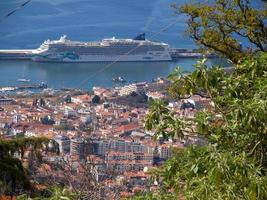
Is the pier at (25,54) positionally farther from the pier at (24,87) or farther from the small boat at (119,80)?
the pier at (24,87)

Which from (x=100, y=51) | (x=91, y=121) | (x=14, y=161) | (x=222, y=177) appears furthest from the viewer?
(x=100, y=51)

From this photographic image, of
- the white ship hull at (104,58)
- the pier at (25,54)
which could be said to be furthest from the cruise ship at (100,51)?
the pier at (25,54)

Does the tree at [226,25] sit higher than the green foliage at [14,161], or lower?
higher

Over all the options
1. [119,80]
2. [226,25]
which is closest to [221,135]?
[226,25]

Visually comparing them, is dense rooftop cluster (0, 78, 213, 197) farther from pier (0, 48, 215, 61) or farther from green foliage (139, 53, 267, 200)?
pier (0, 48, 215, 61)

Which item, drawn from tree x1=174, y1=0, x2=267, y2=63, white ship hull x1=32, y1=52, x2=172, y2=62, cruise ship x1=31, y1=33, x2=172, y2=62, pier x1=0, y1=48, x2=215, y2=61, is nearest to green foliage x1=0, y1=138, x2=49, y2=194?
tree x1=174, y1=0, x2=267, y2=63

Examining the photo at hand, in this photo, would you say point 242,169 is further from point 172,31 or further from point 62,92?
point 172,31

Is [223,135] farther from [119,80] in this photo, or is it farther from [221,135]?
[119,80]
